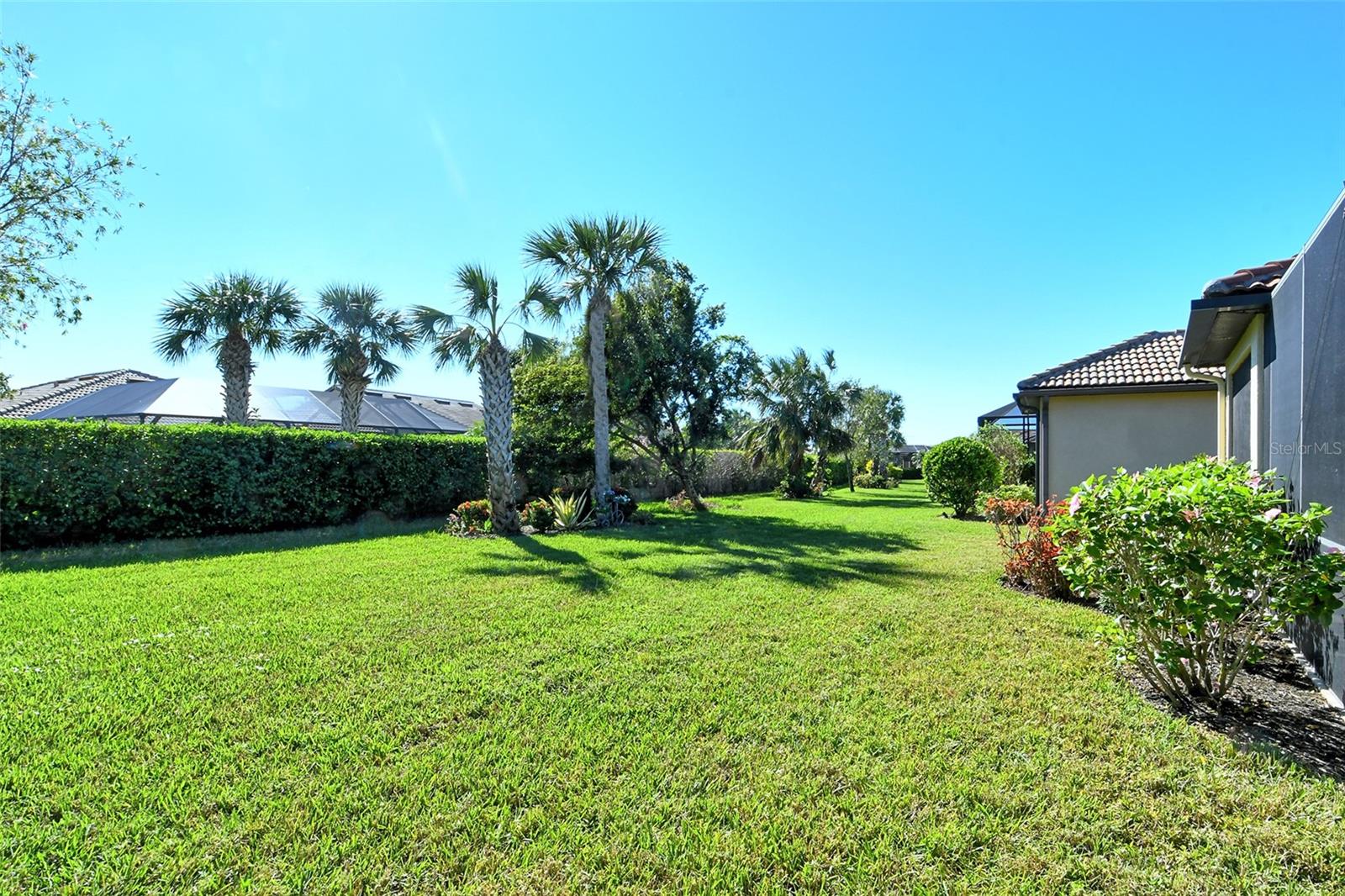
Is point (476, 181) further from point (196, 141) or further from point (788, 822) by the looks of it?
point (788, 822)

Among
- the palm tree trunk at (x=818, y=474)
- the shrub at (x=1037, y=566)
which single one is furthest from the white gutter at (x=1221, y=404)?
the palm tree trunk at (x=818, y=474)

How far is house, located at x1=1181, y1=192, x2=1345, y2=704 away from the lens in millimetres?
3693

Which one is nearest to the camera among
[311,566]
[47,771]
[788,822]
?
[788,822]

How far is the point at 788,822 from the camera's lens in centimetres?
243

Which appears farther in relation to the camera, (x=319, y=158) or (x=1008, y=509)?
(x=319, y=158)

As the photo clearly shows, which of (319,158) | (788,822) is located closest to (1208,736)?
(788,822)

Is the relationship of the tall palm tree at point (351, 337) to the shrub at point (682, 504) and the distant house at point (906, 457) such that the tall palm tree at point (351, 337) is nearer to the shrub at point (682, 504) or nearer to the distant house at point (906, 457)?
the shrub at point (682, 504)

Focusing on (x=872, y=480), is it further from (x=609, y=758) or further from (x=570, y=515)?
(x=609, y=758)

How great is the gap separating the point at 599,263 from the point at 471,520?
7117 millimetres

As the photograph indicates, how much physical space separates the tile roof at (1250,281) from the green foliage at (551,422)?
13157 millimetres

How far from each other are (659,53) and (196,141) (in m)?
8.41

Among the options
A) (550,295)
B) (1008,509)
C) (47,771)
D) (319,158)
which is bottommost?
(47,771)

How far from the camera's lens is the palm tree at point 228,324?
16.6 m

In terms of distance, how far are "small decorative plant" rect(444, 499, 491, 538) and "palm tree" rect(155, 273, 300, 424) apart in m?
9.81
